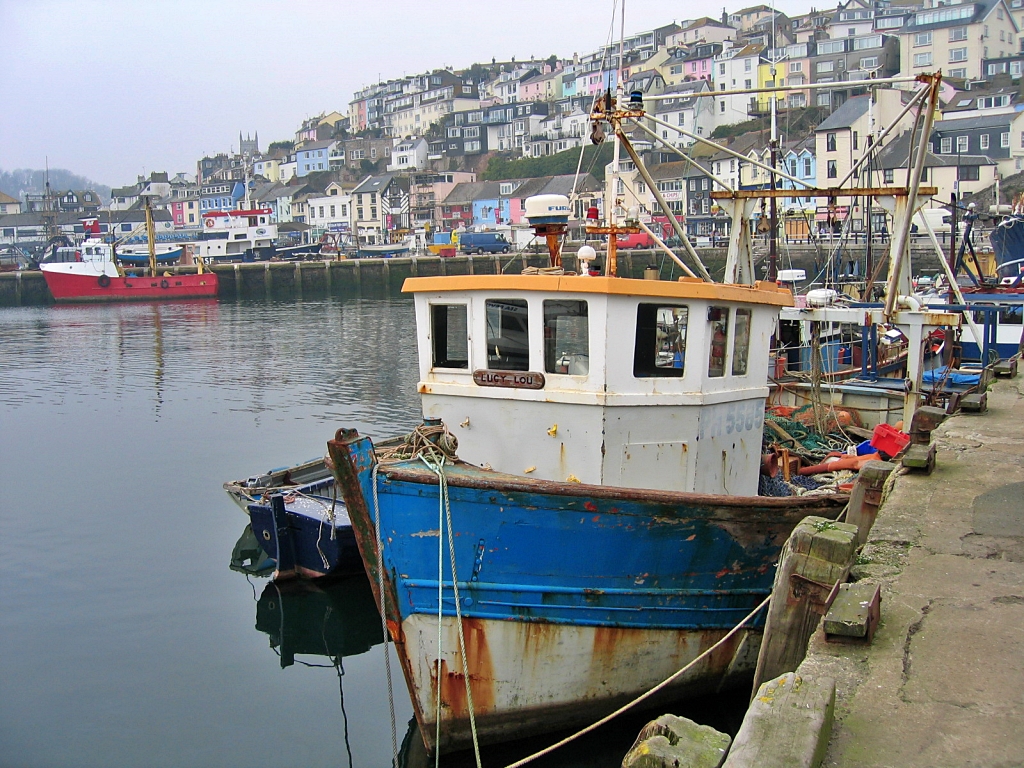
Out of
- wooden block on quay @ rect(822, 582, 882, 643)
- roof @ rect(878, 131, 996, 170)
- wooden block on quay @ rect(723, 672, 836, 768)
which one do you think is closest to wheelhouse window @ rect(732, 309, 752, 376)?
wooden block on quay @ rect(822, 582, 882, 643)

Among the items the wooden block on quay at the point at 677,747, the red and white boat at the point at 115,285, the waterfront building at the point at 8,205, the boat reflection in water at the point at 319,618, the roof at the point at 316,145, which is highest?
the roof at the point at 316,145

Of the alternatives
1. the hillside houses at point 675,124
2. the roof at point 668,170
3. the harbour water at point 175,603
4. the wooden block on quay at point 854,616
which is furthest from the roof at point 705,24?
the wooden block on quay at point 854,616

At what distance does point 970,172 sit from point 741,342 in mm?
61481

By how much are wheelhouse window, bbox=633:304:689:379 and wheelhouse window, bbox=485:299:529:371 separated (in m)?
0.97

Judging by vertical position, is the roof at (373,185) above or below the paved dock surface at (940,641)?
above

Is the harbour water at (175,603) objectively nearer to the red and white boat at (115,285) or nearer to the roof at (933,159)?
the red and white boat at (115,285)

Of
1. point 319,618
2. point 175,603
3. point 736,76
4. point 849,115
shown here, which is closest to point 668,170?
point 849,115

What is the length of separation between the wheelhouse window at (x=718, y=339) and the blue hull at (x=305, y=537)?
5809 mm

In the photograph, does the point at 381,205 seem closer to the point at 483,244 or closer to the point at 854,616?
the point at 483,244

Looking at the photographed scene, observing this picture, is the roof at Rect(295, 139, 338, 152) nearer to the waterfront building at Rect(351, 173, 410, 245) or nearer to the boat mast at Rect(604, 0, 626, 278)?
the waterfront building at Rect(351, 173, 410, 245)

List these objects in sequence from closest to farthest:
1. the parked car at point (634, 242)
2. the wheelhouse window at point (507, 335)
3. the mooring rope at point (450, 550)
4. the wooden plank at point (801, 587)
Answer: the wooden plank at point (801, 587), the mooring rope at point (450, 550), the wheelhouse window at point (507, 335), the parked car at point (634, 242)

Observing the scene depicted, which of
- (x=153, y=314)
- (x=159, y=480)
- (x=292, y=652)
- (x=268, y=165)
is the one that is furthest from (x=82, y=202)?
(x=292, y=652)

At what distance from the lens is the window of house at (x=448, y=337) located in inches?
338

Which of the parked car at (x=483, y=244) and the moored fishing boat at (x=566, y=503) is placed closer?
the moored fishing boat at (x=566, y=503)
